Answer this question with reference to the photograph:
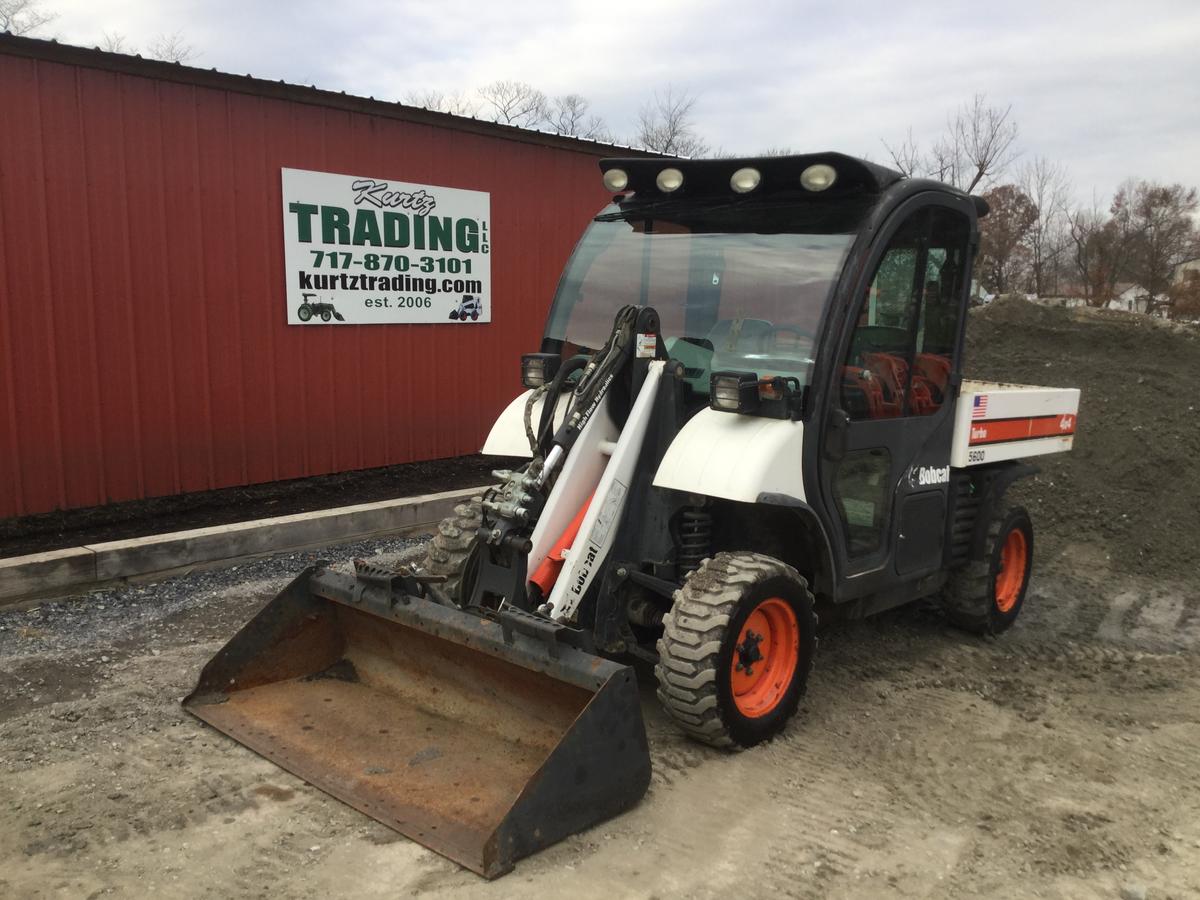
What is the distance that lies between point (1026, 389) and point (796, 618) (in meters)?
2.55

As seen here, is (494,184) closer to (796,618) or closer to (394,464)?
(394,464)

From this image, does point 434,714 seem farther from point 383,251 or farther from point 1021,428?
point 383,251

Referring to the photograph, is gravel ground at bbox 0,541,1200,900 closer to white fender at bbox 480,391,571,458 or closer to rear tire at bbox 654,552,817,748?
rear tire at bbox 654,552,817,748

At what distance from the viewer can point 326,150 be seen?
7.99 m

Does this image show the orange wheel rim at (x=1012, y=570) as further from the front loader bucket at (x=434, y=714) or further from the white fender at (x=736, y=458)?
the front loader bucket at (x=434, y=714)

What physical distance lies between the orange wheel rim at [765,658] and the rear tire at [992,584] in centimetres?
178

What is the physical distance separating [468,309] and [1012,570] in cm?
532

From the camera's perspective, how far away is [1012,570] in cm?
595

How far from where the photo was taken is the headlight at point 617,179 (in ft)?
15.5

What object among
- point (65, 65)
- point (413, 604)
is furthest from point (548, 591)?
point (65, 65)

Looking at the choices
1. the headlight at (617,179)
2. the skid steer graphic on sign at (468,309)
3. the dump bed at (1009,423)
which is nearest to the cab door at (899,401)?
the dump bed at (1009,423)

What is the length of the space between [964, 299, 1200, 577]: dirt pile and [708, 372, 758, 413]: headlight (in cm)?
471

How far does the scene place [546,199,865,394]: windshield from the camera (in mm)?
4176

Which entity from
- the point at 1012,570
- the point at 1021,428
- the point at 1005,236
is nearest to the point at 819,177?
the point at 1021,428
